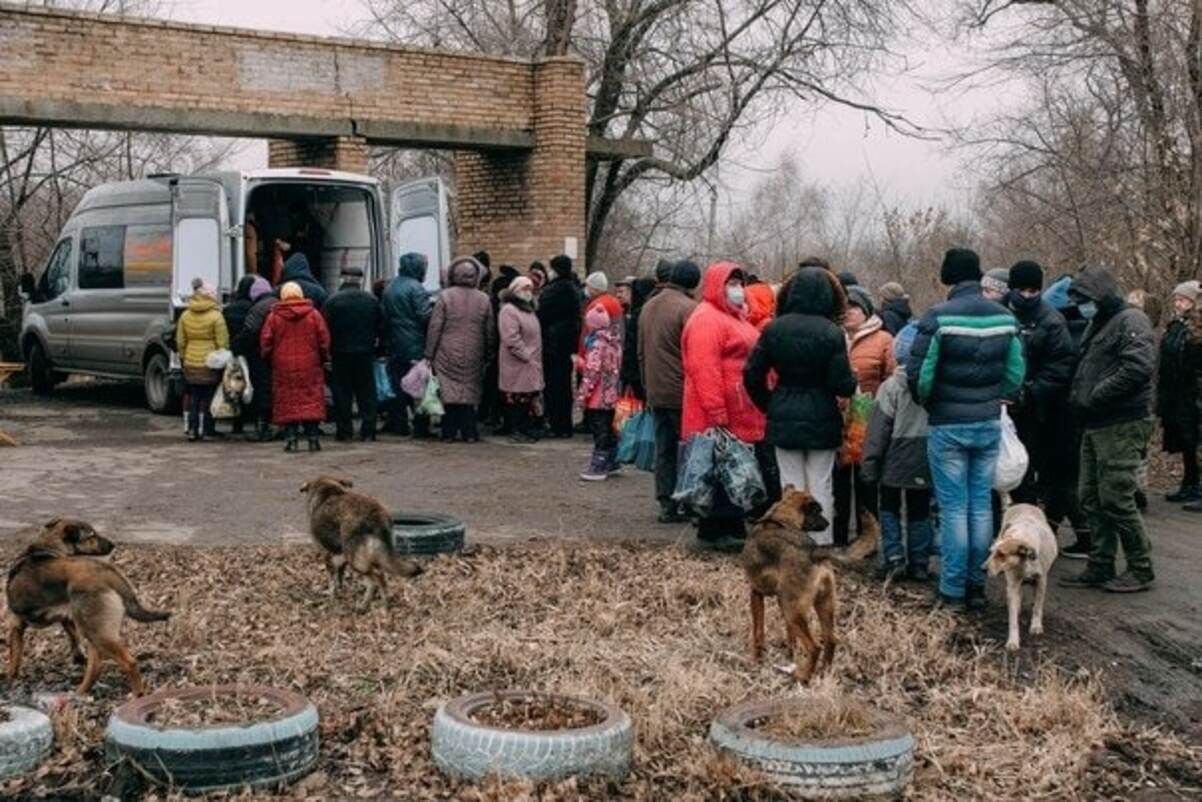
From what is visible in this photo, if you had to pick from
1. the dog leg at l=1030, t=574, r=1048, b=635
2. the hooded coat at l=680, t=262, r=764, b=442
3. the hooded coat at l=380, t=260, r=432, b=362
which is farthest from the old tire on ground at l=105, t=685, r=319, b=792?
the hooded coat at l=380, t=260, r=432, b=362

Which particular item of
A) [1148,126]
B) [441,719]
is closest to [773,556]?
[441,719]

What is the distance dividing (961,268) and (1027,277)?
1213 mm

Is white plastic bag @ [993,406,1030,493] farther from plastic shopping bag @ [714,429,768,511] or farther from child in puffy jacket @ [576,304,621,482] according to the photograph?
child in puffy jacket @ [576,304,621,482]

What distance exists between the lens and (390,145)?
828 inches

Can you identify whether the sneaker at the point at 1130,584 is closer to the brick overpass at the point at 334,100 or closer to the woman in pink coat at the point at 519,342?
the woman in pink coat at the point at 519,342

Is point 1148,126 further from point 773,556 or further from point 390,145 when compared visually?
point 773,556

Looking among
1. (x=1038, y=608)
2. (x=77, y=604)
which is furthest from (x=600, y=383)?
(x=77, y=604)

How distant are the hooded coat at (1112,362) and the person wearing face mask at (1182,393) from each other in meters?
3.83

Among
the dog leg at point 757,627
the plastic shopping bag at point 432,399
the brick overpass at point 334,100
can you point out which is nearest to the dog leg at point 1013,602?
the dog leg at point 757,627

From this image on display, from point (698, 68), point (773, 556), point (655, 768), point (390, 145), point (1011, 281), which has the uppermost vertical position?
point (698, 68)

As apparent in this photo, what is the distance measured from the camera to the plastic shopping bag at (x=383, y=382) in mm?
15680

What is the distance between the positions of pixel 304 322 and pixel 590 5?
40.2ft

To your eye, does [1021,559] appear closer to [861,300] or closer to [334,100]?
[861,300]

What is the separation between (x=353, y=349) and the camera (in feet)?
48.4
